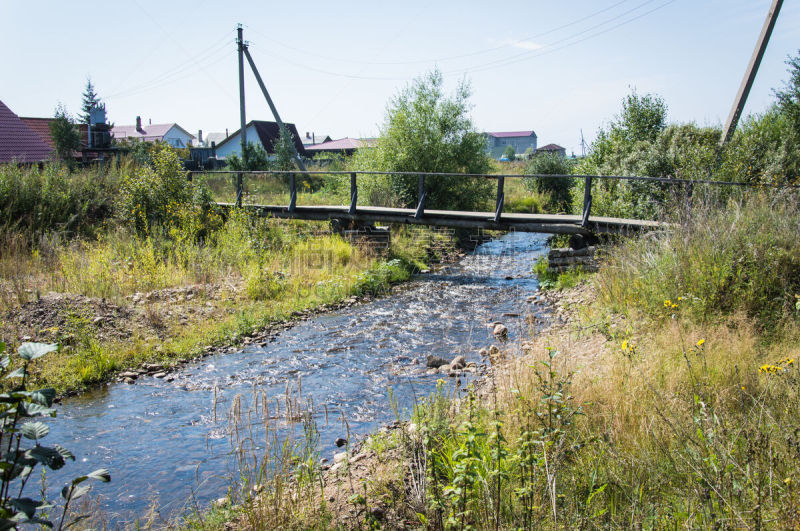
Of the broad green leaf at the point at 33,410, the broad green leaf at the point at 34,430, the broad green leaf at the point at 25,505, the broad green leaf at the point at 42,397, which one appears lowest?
the broad green leaf at the point at 25,505

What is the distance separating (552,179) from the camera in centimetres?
2356

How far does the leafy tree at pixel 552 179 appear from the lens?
22984 millimetres

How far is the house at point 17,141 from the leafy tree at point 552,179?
21760 millimetres

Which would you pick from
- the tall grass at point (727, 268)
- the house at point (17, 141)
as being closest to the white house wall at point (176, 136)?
the house at point (17, 141)

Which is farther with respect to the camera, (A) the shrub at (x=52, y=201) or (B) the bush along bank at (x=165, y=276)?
(A) the shrub at (x=52, y=201)

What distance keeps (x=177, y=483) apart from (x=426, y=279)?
8.78 metres

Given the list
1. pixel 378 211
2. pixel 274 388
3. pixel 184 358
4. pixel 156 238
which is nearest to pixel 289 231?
pixel 378 211

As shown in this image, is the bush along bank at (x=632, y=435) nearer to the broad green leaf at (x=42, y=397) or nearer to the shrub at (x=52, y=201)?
the broad green leaf at (x=42, y=397)

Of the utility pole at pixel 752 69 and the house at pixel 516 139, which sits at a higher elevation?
the house at pixel 516 139

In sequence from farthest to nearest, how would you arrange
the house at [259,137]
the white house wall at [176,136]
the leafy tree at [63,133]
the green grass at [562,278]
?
1. the white house wall at [176,136]
2. the house at [259,137]
3. the leafy tree at [63,133]
4. the green grass at [562,278]

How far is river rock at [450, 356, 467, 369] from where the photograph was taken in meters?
6.57

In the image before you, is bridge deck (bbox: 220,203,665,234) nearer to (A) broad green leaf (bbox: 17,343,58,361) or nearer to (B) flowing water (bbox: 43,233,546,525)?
(B) flowing water (bbox: 43,233,546,525)

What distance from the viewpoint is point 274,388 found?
616cm

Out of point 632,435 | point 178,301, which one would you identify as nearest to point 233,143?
point 178,301
